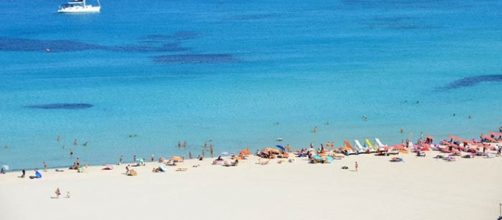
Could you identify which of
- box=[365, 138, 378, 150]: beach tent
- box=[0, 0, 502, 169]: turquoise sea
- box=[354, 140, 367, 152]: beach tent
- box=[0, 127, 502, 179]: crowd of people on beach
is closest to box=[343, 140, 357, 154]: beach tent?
box=[0, 127, 502, 179]: crowd of people on beach

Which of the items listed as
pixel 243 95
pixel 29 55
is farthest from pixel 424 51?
pixel 29 55

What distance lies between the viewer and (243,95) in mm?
64500

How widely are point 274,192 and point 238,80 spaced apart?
3050 centimetres

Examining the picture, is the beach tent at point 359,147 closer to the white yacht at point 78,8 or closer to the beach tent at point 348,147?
the beach tent at point 348,147

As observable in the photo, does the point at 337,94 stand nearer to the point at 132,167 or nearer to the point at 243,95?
the point at 243,95

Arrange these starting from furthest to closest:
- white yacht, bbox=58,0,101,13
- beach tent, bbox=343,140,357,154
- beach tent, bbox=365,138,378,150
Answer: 1. white yacht, bbox=58,0,101,13
2. beach tent, bbox=365,138,378,150
3. beach tent, bbox=343,140,357,154

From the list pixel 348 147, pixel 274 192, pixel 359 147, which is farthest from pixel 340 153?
pixel 274 192

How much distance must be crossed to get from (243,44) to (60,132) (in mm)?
35634

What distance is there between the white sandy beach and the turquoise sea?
6.69 meters

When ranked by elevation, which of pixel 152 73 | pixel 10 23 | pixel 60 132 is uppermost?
pixel 10 23

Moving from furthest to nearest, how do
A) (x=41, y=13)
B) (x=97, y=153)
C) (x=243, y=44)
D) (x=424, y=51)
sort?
(x=41, y=13) < (x=243, y=44) < (x=424, y=51) < (x=97, y=153)

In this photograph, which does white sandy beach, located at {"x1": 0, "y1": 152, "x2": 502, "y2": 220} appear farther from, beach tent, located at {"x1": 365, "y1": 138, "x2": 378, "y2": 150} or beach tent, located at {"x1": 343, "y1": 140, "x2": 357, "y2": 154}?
beach tent, located at {"x1": 365, "y1": 138, "x2": 378, "y2": 150}

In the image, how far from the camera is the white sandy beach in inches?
1452

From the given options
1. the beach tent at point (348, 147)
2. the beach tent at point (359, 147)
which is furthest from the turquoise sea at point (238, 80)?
the beach tent at point (359, 147)
